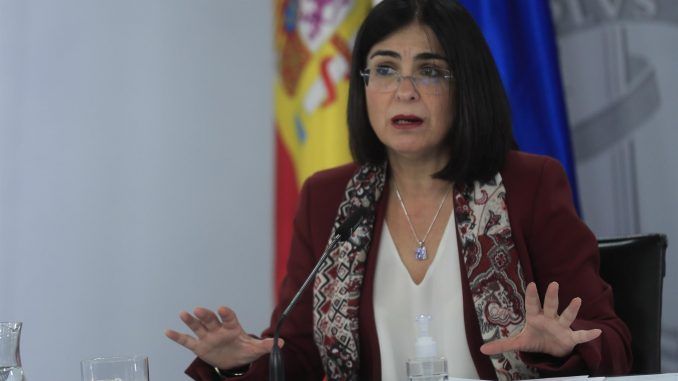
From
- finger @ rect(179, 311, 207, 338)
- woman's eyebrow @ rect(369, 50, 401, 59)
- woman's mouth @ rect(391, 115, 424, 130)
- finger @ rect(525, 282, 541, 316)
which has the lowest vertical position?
finger @ rect(179, 311, 207, 338)

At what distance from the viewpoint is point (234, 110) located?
351cm

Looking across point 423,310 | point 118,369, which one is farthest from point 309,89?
point 118,369

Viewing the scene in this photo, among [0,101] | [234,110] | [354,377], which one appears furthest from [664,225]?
[0,101]

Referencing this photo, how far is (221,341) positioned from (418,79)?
0.81 meters

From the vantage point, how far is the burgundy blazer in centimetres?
179

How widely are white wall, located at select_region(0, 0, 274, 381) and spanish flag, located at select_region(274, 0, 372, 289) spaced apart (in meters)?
0.38

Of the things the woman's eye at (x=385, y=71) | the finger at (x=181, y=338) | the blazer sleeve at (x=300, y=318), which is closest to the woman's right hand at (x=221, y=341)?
the finger at (x=181, y=338)

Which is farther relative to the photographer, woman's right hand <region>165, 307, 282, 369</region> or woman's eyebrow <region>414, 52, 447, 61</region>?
woman's eyebrow <region>414, 52, 447, 61</region>

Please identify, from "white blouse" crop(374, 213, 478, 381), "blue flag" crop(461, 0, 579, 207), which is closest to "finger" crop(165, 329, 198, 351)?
"white blouse" crop(374, 213, 478, 381)

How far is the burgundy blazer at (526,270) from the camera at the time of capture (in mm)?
1793

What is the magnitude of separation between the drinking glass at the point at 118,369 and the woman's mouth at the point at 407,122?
1019 millimetres

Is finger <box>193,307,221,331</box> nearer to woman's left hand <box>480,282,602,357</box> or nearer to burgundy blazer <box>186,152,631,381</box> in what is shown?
burgundy blazer <box>186,152,631,381</box>

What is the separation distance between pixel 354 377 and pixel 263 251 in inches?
59.5

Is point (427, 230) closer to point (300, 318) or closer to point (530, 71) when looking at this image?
point (300, 318)
